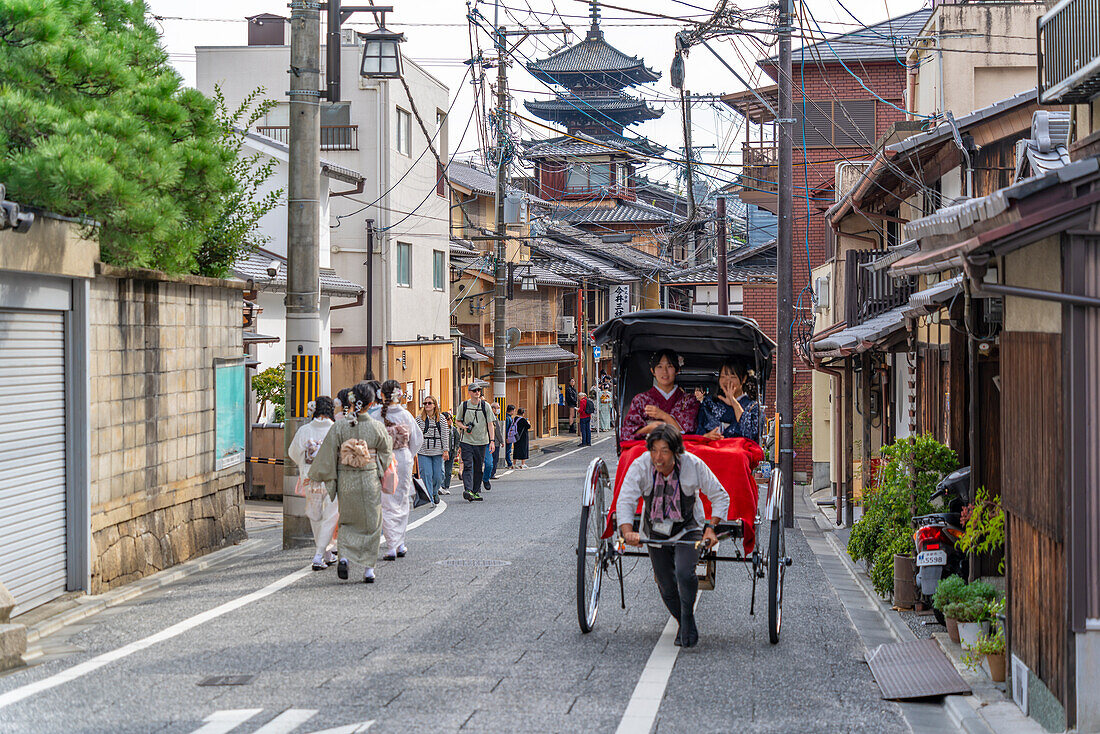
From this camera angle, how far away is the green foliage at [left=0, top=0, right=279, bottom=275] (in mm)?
9719

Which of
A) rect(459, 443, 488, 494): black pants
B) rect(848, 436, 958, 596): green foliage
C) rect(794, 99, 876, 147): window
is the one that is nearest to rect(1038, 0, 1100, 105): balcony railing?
rect(848, 436, 958, 596): green foliage

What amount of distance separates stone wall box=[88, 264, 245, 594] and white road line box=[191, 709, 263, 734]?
447cm

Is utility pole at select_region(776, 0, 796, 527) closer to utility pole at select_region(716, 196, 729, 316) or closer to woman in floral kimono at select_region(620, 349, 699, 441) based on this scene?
woman in floral kimono at select_region(620, 349, 699, 441)

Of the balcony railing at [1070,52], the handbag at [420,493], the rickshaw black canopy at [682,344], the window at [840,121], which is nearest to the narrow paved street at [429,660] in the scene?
the rickshaw black canopy at [682,344]

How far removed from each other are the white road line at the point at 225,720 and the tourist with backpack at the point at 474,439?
14.3 metres

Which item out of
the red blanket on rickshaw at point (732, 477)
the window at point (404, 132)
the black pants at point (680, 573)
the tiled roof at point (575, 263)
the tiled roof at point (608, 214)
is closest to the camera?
the black pants at point (680, 573)

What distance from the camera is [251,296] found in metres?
21.7

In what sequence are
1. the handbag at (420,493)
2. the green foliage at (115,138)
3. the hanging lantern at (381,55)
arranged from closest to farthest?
the green foliage at (115,138)
the hanging lantern at (381,55)
the handbag at (420,493)

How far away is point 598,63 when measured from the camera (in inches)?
3061

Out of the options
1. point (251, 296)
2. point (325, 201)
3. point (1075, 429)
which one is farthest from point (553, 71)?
point (1075, 429)

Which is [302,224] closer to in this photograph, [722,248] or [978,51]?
[978,51]

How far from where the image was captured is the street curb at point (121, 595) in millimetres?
9055

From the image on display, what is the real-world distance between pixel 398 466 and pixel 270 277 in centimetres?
969

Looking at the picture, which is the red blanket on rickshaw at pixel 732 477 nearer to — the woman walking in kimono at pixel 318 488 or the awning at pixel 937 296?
the awning at pixel 937 296
